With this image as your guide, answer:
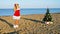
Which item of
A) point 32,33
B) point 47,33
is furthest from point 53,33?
point 32,33

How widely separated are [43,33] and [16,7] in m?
3.23

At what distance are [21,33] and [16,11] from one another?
220cm

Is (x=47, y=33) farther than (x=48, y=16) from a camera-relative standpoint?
No

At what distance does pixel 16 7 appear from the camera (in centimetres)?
1507

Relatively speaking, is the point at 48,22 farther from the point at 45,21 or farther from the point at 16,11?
the point at 16,11

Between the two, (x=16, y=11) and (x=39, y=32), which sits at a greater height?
(x=16, y=11)

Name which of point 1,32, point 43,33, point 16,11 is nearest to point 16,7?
point 16,11

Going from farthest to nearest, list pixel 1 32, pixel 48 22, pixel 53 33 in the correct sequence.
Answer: pixel 48 22 < pixel 1 32 < pixel 53 33

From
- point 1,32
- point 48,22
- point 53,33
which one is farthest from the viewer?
point 48,22

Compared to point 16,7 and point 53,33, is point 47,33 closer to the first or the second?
point 53,33

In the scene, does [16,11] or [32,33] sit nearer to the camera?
[32,33]

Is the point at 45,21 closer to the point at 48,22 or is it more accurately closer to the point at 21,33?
the point at 48,22

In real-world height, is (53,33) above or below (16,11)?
below

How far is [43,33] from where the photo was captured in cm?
1335
